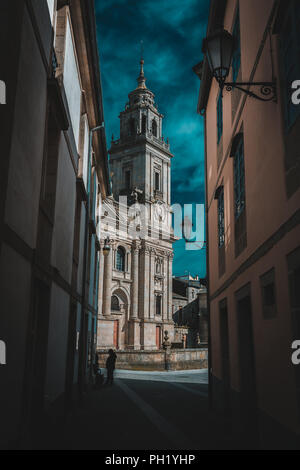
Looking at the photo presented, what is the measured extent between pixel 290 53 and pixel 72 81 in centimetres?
682

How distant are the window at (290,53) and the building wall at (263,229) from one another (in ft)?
0.50

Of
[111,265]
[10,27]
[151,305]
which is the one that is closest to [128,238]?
[111,265]

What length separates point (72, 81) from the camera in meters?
10.8

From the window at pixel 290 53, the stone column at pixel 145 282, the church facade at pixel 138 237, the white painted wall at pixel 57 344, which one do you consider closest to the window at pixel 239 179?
the window at pixel 290 53

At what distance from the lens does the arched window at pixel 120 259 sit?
5078 centimetres

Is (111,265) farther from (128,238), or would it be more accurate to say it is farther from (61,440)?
(61,440)

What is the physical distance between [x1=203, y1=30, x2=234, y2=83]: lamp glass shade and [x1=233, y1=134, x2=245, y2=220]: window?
2483mm

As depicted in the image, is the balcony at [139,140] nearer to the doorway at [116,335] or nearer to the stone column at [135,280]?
the stone column at [135,280]

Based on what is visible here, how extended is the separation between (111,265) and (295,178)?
43510 millimetres

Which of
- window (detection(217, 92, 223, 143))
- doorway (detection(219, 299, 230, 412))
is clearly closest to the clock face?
window (detection(217, 92, 223, 143))

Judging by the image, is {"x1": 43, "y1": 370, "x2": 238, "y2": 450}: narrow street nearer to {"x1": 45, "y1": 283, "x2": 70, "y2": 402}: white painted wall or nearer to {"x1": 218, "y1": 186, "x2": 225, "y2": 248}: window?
{"x1": 45, "y1": 283, "x2": 70, "y2": 402}: white painted wall

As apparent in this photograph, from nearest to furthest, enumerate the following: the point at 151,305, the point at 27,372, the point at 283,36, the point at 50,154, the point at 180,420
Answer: the point at 283,36 < the point at 27,372 < the point at 50,154 < the point at 180,420 < the point at 151,305

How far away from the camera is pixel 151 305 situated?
51.2m

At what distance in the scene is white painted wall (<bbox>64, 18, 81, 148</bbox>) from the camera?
9789mm
